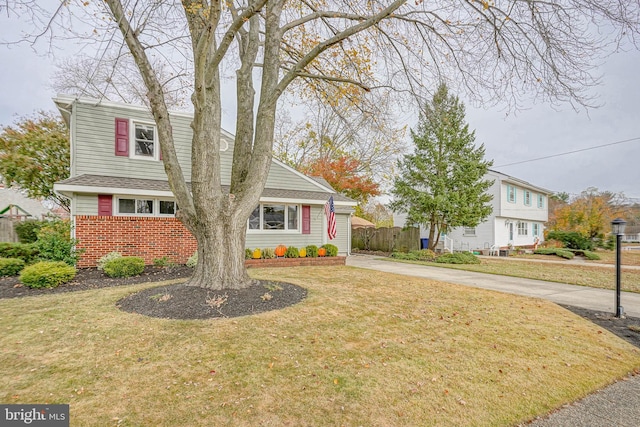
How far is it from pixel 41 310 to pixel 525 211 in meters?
28.6

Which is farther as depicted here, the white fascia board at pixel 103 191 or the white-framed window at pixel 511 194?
the white-framed window at pixel 511 194

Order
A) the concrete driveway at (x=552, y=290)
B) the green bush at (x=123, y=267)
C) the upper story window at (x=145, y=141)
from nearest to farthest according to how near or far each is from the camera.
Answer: the concrete driveway at (x=552, y=290), the green bush at (x=123, y=267), the upper story window at (x=145, y=141)

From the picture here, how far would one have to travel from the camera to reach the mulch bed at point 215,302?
500 centimetres

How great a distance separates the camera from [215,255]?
6066mm

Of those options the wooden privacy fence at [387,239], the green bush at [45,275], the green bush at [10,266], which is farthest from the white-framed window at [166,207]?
the wooden privacy fence at [387,239]

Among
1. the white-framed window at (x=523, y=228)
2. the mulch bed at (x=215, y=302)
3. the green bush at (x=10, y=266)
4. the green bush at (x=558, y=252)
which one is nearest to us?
the mulch bed at (x=215, y=302)

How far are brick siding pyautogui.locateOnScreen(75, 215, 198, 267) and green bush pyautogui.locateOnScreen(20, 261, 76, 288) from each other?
7.55 feet

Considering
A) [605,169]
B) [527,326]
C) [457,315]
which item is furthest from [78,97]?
[605,169]

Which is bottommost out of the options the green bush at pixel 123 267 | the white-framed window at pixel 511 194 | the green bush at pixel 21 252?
the green bush at pixel 123 267

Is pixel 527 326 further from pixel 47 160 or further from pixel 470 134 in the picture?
pixel 47 160

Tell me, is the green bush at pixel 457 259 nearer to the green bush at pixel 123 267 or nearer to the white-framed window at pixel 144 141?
the green bush at pixel 123 267

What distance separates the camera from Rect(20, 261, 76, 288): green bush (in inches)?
265

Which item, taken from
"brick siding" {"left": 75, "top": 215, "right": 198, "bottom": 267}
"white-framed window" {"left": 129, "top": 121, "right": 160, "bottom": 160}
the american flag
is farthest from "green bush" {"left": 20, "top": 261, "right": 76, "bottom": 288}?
the american flag

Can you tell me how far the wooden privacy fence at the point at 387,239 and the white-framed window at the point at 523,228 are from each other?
471 inches
